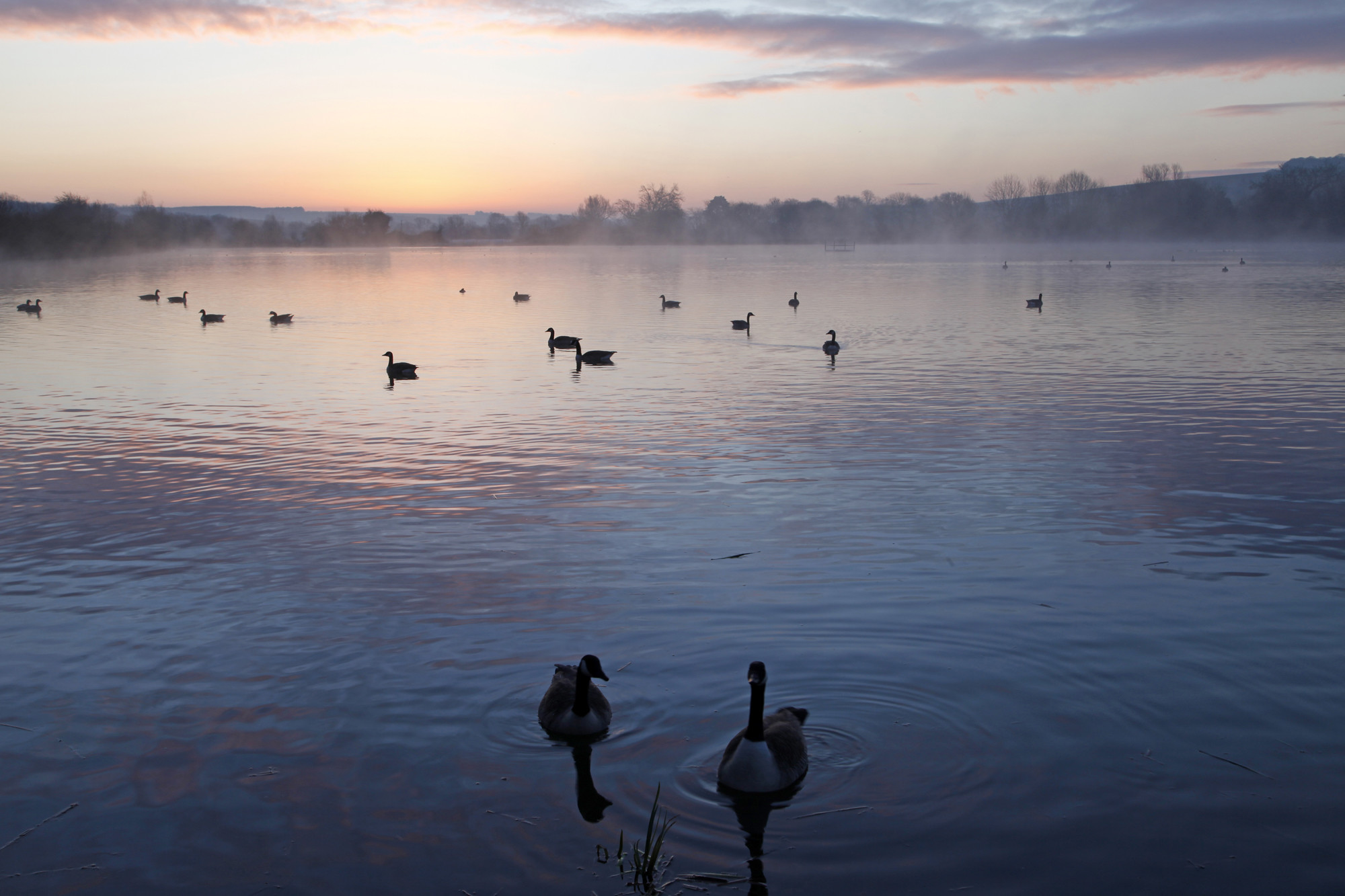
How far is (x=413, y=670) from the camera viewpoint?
8.26m

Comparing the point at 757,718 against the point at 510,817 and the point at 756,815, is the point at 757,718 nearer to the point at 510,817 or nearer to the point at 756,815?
the point at 756,815

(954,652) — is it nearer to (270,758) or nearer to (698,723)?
(698,723)

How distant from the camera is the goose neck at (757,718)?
6.54m

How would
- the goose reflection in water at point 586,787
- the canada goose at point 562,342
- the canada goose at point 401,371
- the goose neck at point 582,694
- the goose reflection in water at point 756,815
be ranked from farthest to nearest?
1. the canada goose at point 562,342
2. the canada goose at point 401,371
3. the goose neck at point 582,694
4. the goose reflection in water at point 586,787
5. the goose reflection in water at point 756,815

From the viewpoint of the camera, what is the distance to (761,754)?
6438mm

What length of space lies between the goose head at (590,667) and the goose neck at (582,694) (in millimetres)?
16

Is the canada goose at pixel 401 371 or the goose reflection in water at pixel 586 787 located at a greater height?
the canada goose at pixel 401 371

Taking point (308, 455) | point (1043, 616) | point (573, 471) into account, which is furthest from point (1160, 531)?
point (308, 455)

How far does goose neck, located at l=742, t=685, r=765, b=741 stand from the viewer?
6.54 m

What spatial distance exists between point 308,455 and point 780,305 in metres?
36.3

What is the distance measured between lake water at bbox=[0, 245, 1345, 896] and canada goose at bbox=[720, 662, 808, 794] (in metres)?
0.15

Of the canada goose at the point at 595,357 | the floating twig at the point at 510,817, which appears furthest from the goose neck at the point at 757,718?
the canada goose at the point at 595,357

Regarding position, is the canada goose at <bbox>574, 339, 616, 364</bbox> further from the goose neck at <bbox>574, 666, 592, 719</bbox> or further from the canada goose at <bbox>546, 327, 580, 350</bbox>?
the goose neck at <bbox>574, 666, 592, 719</bbox>

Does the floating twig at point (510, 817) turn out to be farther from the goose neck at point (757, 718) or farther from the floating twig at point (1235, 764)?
the floating twig at point (1235, 764)
